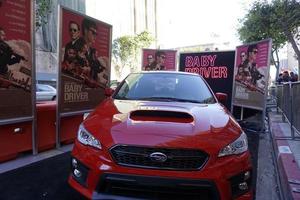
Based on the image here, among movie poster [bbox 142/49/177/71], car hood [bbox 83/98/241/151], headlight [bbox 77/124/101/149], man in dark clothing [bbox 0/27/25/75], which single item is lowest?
headlight [bbox 77/124/101/149]

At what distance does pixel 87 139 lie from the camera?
4.16 meters

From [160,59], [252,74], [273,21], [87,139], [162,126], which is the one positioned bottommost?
[87,139]

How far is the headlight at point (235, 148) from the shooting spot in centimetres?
396

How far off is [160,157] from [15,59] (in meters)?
3.46

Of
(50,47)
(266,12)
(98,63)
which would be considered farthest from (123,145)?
(50,47)

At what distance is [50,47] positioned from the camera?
110ft

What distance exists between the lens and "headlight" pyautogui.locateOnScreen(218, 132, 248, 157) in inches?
156

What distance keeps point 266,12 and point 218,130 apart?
1762 centimetres

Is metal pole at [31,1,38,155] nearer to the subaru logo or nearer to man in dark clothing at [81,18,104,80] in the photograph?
man in dark clothing at [81,18,104,80]

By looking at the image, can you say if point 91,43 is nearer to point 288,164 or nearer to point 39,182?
point 39,182

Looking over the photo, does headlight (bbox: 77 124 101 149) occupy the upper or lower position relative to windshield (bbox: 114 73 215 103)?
lower

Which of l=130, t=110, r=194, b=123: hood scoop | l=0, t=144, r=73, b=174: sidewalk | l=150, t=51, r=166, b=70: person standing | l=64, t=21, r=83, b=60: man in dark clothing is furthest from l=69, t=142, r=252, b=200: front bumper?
l=150, t=51, r=166, b=70: person standing

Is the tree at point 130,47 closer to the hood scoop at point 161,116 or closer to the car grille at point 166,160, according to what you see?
the hood scoop at point 161,116

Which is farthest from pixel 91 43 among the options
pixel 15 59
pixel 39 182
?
pixel 39 182
